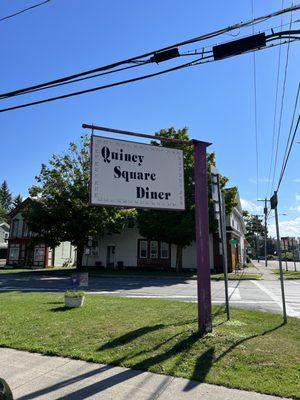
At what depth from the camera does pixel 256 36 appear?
288 inches

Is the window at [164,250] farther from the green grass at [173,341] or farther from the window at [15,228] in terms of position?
the green grass at [173,341]

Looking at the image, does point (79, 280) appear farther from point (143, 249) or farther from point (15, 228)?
point (15, 228)

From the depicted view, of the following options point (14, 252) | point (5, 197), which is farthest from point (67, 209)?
point (5, 197)

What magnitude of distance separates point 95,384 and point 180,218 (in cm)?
2629

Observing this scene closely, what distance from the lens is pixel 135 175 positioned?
8.25 meters

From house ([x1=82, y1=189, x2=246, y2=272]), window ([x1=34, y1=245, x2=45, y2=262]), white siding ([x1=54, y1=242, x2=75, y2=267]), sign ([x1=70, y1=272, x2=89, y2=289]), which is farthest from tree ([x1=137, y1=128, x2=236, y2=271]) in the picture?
white siding ([x1=54, y1=242, x2=75, y2=267])

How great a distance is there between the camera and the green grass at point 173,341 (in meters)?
5.53

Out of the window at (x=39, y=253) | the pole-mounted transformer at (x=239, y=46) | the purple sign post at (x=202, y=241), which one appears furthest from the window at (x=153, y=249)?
the pole-mounted transformer at (x=239, y=46)

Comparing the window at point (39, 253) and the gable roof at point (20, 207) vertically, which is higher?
the gable roof at point (20, 207)

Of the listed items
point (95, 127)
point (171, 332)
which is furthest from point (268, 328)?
point (95, 127)

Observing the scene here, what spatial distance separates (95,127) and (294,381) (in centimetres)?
562

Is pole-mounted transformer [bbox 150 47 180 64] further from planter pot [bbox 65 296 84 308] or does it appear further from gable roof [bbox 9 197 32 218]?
gable roof [bbox 9 197 32 218]

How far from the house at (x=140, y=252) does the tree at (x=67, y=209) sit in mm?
3546

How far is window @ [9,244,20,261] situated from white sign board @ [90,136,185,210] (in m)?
43.3
